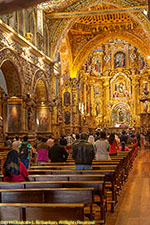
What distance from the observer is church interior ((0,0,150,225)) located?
58.1 feet

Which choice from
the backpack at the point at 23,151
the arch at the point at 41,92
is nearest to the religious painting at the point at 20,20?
the arch at the point at 41,92

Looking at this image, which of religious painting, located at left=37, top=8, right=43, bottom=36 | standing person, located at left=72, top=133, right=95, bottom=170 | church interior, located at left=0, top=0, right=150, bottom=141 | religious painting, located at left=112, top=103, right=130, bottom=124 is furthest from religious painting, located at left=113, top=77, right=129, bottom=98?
standing person, located at left=72, top=133, right=95, bottom=170

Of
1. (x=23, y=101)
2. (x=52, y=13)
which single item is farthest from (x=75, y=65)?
(x=23, y=101)

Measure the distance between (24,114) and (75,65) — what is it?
48.7 ft

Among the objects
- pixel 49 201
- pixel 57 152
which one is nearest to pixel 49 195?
pixel 49 201

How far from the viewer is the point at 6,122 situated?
61.0ft

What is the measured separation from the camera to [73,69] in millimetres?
32188

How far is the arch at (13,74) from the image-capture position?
1700 centimetres

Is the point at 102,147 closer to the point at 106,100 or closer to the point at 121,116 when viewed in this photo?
the point at 121,116

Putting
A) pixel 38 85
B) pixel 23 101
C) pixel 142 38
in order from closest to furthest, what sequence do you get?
pixel 23 101
pixel 38 85
pixel 142 38

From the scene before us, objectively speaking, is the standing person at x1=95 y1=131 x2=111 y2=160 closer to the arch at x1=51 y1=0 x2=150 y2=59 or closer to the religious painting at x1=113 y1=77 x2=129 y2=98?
the arch at x1=51 y1=0 x2=150 y2=59

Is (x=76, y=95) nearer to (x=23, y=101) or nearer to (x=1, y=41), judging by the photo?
(x=23, y=101)

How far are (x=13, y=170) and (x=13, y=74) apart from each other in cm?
1258

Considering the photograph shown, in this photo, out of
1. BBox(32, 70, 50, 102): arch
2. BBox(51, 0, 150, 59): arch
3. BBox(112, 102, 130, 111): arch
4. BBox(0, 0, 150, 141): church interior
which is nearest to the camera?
BBox(0, 0, 150, 141): church interior
